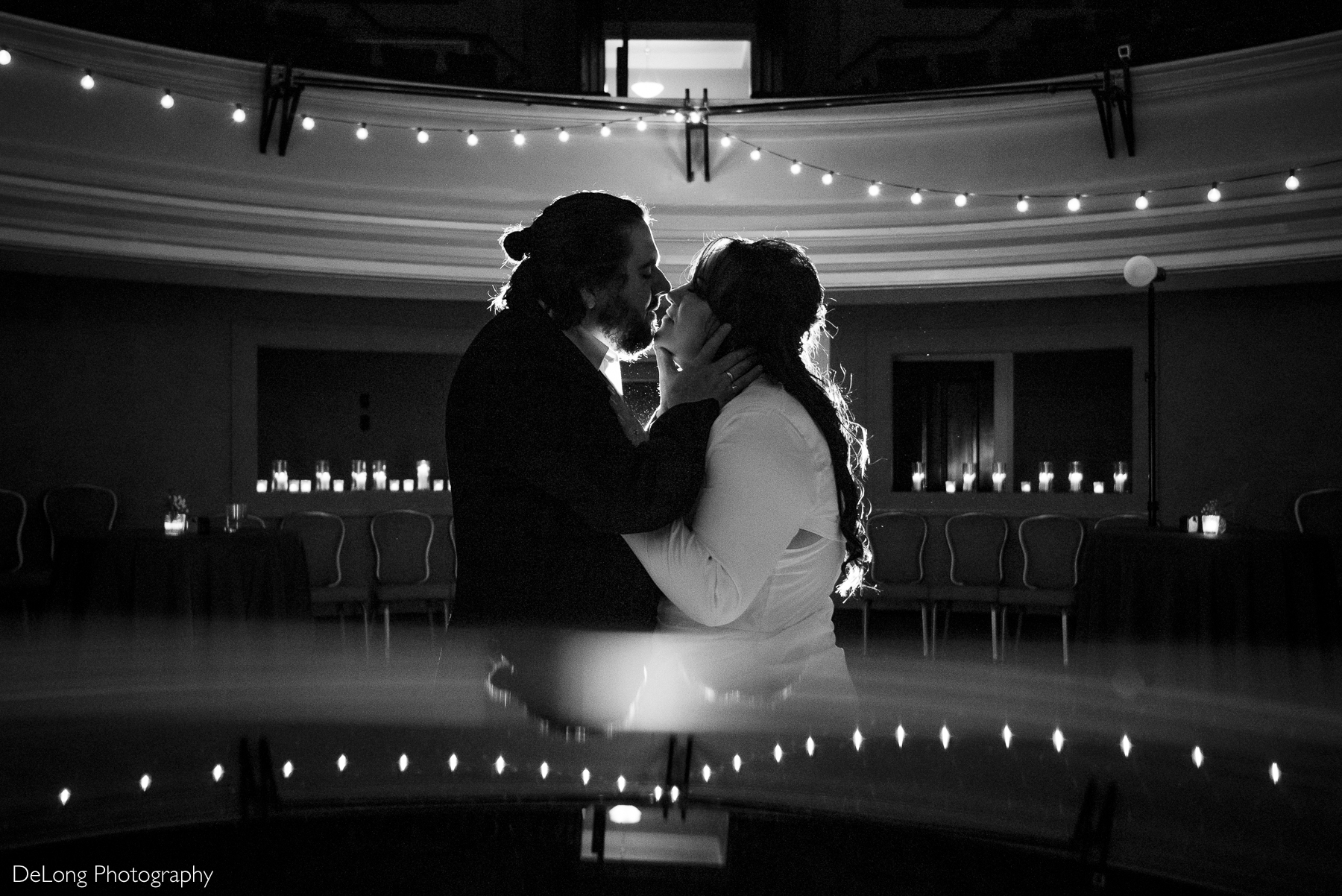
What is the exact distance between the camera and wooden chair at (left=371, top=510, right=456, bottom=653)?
672 cm

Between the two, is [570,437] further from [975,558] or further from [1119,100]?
[1119,100]

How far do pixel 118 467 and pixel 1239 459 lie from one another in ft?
24.8

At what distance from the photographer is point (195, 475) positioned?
7.76 meters

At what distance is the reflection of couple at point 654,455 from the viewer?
164 cm

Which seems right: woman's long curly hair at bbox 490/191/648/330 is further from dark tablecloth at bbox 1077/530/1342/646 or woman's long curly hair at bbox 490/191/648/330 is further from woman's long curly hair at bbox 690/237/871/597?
dark tablecloth at bbox 1077/530/1342/646

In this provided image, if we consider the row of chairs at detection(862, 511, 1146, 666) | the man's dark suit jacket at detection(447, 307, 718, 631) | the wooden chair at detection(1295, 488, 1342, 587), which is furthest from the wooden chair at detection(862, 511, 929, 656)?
the man's dark suit jacket at detection(447, 307, 718, 631)

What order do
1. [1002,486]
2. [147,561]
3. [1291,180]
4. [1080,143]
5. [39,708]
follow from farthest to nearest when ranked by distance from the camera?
[1002,486] → [1080,143] → [1291,180] → [147,561] → [39,708]

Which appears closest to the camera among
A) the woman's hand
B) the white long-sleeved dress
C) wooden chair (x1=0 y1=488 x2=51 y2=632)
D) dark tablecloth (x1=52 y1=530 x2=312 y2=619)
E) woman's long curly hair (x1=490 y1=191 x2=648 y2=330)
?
the white long-sleeved dress

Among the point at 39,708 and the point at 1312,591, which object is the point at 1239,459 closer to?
the point at 1312,591

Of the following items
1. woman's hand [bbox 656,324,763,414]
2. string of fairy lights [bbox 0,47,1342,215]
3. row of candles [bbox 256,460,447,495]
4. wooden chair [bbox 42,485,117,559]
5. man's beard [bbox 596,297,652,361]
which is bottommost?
wooden chair [bbox 42,485,117,559]

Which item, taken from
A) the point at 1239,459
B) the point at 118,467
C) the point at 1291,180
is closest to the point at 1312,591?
the point at 1291,180

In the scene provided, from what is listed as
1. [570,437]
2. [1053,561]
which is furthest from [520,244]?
[1053,561]

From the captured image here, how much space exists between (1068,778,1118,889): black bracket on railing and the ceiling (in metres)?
6.47

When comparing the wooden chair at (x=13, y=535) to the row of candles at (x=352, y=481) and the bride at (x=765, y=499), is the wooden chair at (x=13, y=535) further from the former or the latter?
the bride at (x=765, y=499)
